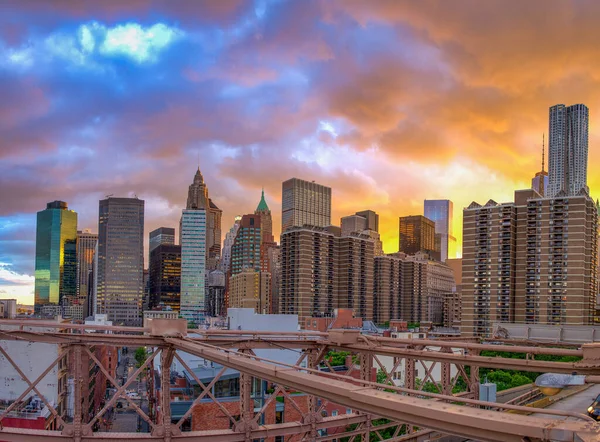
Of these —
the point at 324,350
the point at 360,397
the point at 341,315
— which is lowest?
the point at 341,315

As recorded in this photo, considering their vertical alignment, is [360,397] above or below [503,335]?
above

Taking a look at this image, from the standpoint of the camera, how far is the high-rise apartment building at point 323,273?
166 m

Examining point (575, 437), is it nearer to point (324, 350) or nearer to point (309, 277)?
point (324, 350)

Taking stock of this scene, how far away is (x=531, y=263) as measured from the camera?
12300 centimetres

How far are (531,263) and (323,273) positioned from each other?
66847 millimetres

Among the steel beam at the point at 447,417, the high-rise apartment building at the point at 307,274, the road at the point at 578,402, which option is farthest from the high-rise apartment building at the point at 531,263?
the steel beam at the point at 447,417

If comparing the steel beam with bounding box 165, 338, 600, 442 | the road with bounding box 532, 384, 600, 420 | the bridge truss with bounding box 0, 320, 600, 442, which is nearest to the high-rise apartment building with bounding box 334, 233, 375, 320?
the road with bounding box 532, 384, 600, 420

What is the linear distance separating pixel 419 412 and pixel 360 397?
109 cm

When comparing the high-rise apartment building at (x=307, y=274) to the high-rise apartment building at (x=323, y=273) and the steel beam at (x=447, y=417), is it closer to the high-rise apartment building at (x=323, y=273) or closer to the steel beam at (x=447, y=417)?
the high-rise apartment building at (x=323, y=273)

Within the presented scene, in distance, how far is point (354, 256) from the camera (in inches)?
7008

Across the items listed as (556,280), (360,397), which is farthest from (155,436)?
(556,280)

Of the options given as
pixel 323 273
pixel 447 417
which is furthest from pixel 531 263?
pixel 447 417

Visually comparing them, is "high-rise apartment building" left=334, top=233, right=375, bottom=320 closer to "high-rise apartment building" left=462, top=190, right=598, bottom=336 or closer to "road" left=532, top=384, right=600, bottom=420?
"high-rise apartment building" left=462, top=190, right=598, bottom=336

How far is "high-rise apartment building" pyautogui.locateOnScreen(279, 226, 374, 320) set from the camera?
16639 cm
